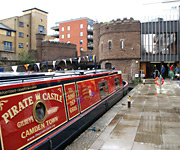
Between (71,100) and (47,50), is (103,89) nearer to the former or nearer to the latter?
(71,100)

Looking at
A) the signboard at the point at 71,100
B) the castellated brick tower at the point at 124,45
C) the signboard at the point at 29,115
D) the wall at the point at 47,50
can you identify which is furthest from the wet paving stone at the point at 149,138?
the wall at the point at 47,50

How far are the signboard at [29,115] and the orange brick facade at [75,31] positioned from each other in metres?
44.9

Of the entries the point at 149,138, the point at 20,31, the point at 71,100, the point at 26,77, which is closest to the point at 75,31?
the point at 20,31

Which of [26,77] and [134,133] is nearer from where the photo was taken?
[134,133]

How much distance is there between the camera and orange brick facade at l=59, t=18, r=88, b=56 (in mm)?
49713

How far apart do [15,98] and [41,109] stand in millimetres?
871

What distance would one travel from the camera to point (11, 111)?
3.29 meters

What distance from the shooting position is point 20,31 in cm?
3762

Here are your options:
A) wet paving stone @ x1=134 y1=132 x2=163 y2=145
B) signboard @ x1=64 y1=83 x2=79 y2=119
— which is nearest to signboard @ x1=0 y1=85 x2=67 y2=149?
signboard @ x1=64 y1=83 x2=79 y2=119

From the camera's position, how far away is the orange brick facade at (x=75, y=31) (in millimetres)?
49713

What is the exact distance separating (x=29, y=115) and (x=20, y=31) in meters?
37.9

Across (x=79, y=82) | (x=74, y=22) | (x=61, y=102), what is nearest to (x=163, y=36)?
(x=79, y=82)

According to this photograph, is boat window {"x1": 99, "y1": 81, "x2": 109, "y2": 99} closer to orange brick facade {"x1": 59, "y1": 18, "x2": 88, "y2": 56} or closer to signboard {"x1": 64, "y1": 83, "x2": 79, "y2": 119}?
signboard {"x1": 64, "y1": 83, "x2": 79, "y2": 119}

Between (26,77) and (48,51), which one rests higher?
(48,51)
